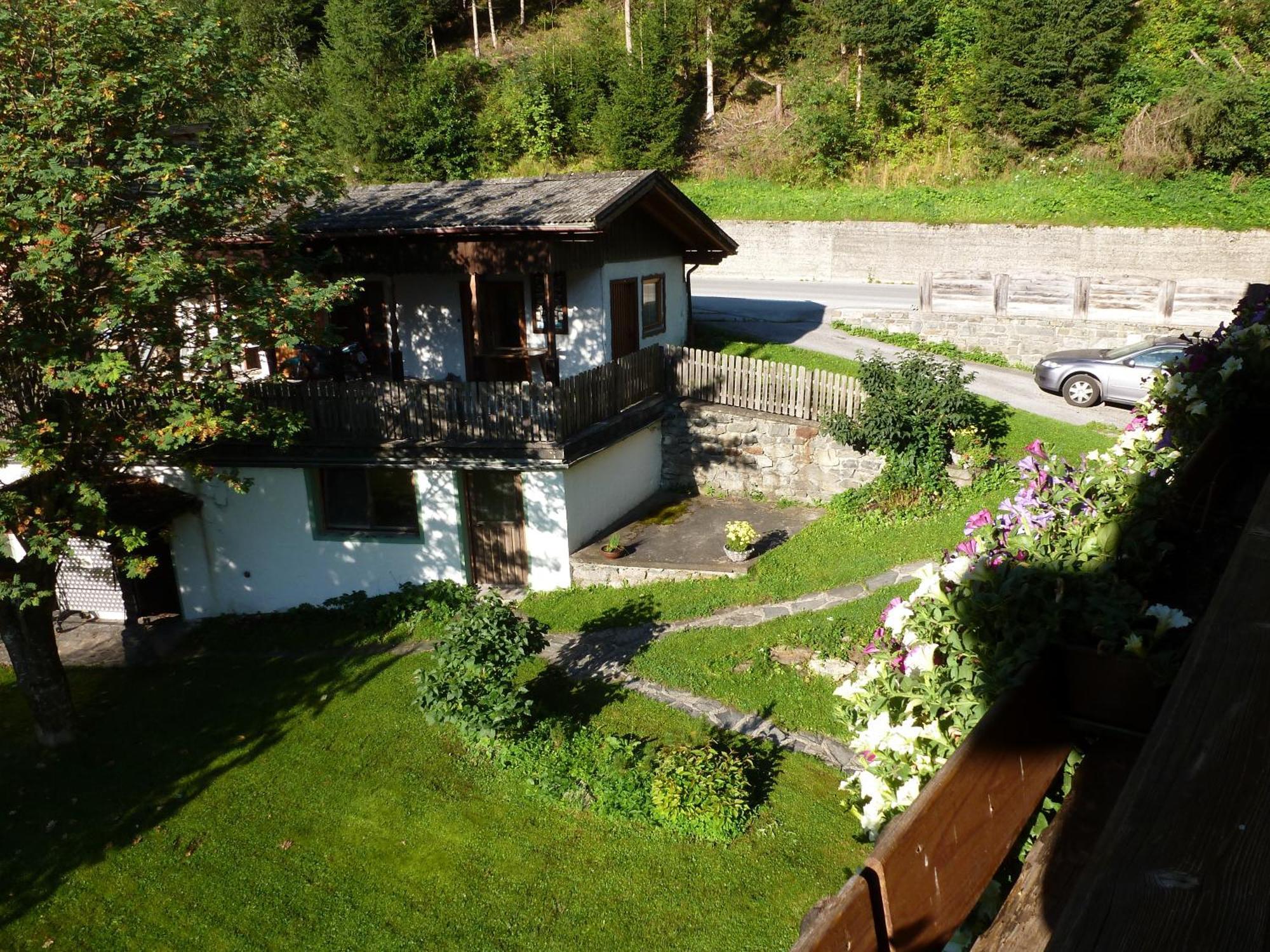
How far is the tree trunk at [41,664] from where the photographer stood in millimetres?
11578

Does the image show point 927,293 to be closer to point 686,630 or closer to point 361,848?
point 686,630

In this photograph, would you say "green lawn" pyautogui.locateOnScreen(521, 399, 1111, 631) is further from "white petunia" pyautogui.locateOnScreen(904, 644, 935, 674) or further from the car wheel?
"white petunia" pyautogui.locateOnScreen(904, 644, 935, 674)

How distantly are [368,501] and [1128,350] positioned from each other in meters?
15.4

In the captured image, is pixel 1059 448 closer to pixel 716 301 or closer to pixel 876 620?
pixel 876 620

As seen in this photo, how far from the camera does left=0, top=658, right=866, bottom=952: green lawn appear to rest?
8.15 m

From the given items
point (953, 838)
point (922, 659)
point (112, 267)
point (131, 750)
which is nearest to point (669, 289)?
point (112, 267)

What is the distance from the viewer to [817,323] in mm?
24969

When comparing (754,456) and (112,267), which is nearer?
(112,267)

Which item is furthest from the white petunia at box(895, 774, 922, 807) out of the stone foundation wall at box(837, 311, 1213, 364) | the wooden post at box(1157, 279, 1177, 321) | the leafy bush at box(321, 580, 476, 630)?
the wooden post at box(1157, 279, 1177, 321)

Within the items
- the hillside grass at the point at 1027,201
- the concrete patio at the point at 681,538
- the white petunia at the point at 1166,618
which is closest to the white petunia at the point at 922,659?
the white petunia at the point at 1166,618

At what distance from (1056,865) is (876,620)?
1033 cm

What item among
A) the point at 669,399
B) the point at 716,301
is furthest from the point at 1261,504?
the point at 716,301

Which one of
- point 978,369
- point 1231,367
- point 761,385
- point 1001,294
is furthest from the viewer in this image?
point 1001,294

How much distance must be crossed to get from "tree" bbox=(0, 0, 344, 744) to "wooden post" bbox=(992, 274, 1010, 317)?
51.3 feet
